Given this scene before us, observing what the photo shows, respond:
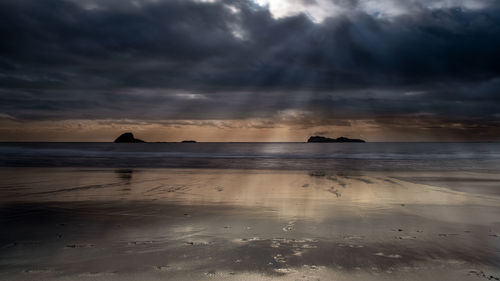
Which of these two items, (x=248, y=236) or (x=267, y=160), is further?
(x=267, y=160)

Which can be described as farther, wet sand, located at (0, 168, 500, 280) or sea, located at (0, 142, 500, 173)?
sea, located at (0, 142, 500, 173)

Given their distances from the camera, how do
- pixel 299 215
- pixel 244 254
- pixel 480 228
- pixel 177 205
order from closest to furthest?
1. pixel 244 254
2. pixel 480 228
3. pixel 299 215
4. pixel 177 205

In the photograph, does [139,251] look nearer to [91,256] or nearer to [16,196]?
[91,256]

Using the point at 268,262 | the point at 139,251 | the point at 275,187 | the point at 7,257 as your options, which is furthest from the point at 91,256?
the point at 275,187

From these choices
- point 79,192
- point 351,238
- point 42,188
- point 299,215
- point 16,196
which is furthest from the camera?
point 42,188

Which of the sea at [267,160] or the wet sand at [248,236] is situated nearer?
the wet sand at [248,236]

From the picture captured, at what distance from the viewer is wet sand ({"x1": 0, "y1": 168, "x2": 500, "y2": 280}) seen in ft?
16.5

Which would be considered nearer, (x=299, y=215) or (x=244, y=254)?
(x=244, y=254)

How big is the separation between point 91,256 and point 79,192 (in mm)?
8290

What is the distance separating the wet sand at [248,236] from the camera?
502 centimetres

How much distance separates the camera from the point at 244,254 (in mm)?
5727

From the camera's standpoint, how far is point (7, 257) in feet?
18.0

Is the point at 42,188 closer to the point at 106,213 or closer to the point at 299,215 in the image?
the point at 106,213

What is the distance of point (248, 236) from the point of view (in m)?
6.86
